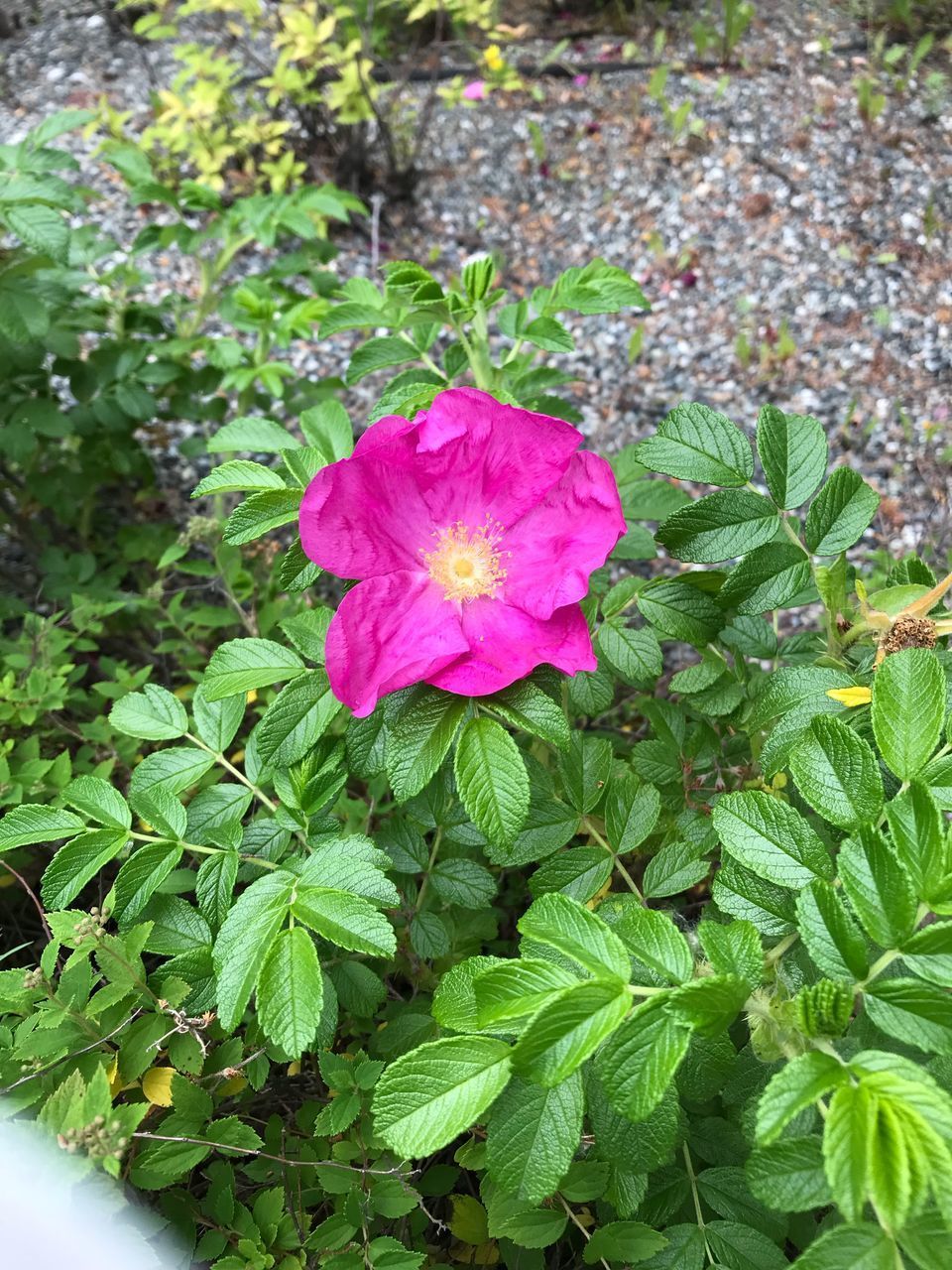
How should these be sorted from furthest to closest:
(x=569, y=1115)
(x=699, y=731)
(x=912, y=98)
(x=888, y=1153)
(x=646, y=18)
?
(x=646, y=18) → (x=912, y=98) → (x=699, y=731) → (x=569, y=1115) → (x=888, y=1153)

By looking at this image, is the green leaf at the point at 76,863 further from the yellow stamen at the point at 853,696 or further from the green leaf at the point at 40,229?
the green leaf at the point at 40,229

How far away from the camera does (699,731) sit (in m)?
1.19

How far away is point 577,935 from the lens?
0.71 meters

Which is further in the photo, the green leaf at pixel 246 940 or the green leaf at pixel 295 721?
the green leaf at pixel 295 721

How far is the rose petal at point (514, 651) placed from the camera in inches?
34.5

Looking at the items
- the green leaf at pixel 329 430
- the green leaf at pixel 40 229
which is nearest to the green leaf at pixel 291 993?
the green leaf at pixel 329 430

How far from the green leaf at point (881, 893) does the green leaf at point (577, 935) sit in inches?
6.8

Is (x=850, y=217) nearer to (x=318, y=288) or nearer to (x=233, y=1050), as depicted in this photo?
(x=318, y=288)

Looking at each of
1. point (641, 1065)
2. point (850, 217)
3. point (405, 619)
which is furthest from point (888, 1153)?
point (850, 217)

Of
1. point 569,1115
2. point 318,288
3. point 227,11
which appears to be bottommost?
point 569,1115

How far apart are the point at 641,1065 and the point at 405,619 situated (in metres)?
0.50

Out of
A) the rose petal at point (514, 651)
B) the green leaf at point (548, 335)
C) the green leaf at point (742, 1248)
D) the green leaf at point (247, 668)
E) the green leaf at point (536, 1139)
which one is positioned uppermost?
the green leaf at point (548, 335)

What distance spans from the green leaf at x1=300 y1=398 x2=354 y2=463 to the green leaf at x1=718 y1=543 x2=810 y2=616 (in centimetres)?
48

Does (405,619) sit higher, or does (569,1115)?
(405,619)
